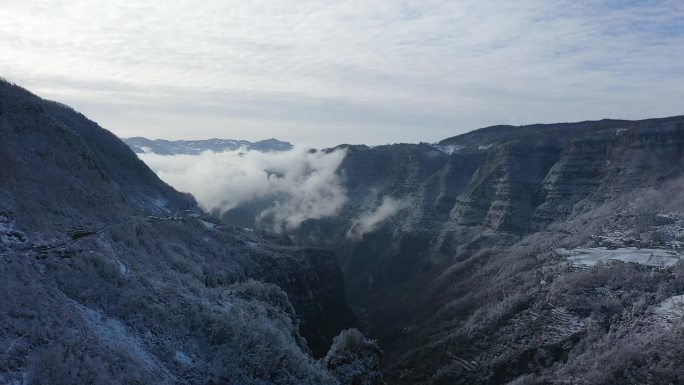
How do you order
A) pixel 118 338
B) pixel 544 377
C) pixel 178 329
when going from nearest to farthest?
pixel 118 338 < pixel 178 329 < pixel 544 377

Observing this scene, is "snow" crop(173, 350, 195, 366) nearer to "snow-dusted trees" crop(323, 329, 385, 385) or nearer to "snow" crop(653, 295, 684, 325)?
"snow-dusted trees" crop(323, 329, 385, 385)

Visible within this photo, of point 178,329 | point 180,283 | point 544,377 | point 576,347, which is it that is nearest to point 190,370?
point 178,329

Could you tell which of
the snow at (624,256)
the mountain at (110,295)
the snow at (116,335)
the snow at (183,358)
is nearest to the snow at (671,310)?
the snow at (624,256)

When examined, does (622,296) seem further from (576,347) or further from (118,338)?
(118,338)

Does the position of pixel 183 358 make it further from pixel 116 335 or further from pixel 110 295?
pixel 110 295

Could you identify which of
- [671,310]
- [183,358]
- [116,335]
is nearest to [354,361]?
[183,358]
